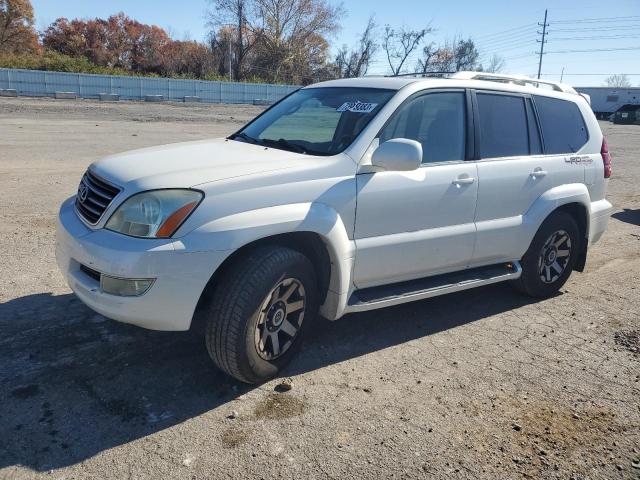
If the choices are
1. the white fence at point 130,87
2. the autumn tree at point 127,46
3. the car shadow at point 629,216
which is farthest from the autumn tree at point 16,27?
the car shadow at point 629,216

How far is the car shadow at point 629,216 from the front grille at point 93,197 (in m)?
8.43

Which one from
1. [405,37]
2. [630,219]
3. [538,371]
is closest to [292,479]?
[538,371]

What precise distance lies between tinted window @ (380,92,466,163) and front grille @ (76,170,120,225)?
6.14 feet

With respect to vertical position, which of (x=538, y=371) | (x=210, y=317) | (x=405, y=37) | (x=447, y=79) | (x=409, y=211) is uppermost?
(x=405, y=37)

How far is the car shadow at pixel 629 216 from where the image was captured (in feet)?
30.3

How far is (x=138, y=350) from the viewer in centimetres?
392

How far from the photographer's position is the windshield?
4.03 meters

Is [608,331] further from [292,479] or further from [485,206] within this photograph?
[292,479]

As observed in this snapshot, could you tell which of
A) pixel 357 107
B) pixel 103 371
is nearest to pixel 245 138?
pixel 357 107

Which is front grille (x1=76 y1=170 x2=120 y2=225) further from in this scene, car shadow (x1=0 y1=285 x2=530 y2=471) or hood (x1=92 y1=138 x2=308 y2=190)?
car shadow (x1=0 y1=285 x2=530 y2=471)

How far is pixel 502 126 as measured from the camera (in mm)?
4844

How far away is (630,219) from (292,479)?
861 cm

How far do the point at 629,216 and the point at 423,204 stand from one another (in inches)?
281

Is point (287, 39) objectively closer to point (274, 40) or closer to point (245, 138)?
point (274, 40)
